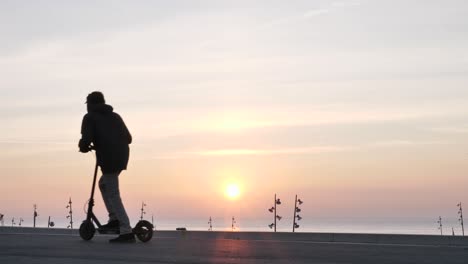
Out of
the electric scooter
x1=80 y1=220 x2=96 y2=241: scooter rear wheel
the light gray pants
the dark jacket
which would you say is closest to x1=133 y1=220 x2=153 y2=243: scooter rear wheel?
the electric scooter

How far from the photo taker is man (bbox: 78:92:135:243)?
13242mm

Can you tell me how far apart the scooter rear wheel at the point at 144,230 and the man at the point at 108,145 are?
0.60 ft

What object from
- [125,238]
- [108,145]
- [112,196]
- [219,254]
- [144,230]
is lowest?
[219,254]

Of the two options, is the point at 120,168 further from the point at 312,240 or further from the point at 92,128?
the point at 312,240

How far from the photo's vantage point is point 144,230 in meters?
13.0

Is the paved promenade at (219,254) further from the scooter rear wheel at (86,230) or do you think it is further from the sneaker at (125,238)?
the scooter rear wheel at (86,230)

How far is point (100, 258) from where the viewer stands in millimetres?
8758

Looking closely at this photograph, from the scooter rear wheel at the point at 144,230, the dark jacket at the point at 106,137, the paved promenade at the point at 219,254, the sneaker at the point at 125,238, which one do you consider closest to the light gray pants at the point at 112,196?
the dark jacket at the point at 106,137

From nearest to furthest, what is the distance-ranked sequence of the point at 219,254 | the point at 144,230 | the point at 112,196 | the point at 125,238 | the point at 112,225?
1. the point at 219,254
2. the point at 125,238
3. the point at 144,230
4. the point at 112,225
5. the point at 112,196

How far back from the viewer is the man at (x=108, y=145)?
1324 centimetres

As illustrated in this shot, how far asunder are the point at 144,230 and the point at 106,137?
1.68 meters

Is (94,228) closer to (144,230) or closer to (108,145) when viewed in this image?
(144,230)

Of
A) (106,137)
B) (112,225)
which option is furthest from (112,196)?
(106,137)

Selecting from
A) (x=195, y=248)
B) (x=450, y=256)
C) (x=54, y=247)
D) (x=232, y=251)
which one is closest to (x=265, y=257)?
(x=232, y=251)
